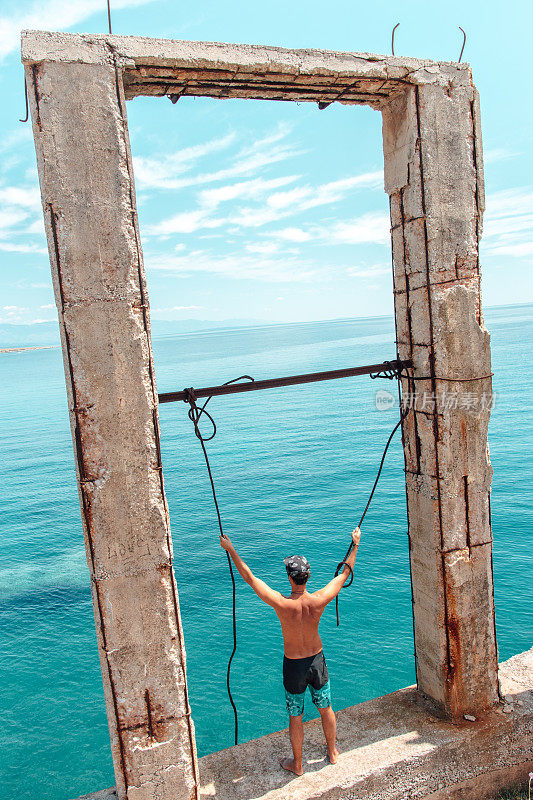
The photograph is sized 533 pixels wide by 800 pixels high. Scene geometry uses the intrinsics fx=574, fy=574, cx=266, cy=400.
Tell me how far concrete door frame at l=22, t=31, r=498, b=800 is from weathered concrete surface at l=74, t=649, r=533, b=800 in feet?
0.84

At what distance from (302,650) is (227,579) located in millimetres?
12334

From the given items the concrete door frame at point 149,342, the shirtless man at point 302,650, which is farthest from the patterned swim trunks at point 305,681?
the concrete door frame at point 149,342

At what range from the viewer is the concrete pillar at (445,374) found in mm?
3980

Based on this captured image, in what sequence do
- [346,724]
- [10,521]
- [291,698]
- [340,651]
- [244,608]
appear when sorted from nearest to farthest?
[291,698]
[346,724]
[340,651]
[244,608]
[10,521]

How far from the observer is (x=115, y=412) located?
320 centimetres

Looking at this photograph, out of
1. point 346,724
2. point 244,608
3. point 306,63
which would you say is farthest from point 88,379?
point 244,608

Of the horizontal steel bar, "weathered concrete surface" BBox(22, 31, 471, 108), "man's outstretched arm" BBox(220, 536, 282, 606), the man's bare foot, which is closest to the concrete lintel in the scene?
"weathered concrete surface" BBox(22, 31, 471, 108)

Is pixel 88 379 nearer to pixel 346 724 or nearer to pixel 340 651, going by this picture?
pixel 346 724

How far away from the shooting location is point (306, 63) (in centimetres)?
355

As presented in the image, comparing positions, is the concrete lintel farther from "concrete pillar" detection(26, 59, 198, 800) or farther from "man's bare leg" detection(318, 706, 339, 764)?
"man's bare leg" detection(318, 706, 339, 764)

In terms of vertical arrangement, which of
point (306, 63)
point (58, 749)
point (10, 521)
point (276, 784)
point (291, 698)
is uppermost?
point (306, 63)

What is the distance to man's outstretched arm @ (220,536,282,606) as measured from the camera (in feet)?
11.6

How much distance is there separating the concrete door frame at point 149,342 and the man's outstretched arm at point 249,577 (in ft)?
1.35

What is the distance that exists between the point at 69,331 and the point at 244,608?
12.5m
